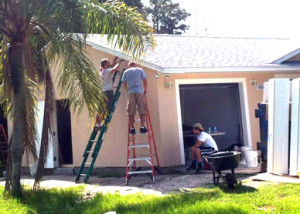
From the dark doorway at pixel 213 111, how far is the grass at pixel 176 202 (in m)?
6.10

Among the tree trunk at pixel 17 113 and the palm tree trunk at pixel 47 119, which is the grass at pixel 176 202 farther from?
the palm tree trunk at pixel 47 119

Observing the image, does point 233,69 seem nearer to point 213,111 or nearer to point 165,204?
point 213,111

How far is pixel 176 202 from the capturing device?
6.64 metres

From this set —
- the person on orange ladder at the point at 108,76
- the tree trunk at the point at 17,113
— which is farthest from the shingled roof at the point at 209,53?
the tree trunk at the point at 17,113

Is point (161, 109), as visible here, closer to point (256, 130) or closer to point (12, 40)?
point (256, 130)

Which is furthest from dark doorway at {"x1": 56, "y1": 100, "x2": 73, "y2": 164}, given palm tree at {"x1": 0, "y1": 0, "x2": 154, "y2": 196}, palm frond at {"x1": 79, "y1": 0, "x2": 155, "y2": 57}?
palm frond at {"x1": 79, "y1": 0, "x2": 155, "y2": 57}

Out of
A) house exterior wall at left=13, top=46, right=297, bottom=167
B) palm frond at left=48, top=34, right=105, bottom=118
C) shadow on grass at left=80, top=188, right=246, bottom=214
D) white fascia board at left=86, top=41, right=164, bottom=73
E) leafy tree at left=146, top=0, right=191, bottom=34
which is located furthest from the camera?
leafy tree at left=146, top=0, right=191, bottom=34

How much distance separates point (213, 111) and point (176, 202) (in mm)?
8864

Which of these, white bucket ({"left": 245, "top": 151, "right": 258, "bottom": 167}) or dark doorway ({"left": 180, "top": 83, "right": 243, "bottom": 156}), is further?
dark doorway ({"left": 180, "top": 83, "right": 243, "bottom": 156})

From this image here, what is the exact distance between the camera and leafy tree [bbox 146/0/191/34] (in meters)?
35.8

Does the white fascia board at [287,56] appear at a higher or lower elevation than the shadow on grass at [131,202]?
higher

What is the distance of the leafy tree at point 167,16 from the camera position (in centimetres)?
3575

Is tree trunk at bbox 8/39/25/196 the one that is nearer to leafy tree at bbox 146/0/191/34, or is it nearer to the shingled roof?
the shingled roof

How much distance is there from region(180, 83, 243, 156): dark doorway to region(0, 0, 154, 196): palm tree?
587 cm
